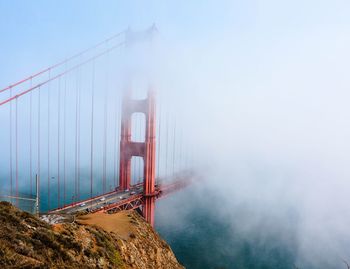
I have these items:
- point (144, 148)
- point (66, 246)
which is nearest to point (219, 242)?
point (144, 148)

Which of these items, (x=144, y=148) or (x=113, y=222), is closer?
(x=113, y=222)

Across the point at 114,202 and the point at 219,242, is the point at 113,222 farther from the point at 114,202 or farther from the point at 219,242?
the point at 219,242

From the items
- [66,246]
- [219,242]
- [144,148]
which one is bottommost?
[219,242]

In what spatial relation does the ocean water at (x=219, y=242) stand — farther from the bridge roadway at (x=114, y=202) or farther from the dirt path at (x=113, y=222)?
the dirt path at (x=113, y=222)

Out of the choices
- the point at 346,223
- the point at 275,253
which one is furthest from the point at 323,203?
the point at 275,253

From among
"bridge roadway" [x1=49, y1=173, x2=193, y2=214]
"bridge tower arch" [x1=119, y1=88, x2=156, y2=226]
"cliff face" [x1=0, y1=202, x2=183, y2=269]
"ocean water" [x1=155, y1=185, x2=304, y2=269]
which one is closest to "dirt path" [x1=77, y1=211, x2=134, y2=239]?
"cliff face" [x1=0, y1=202, x2=183, y2=269]
